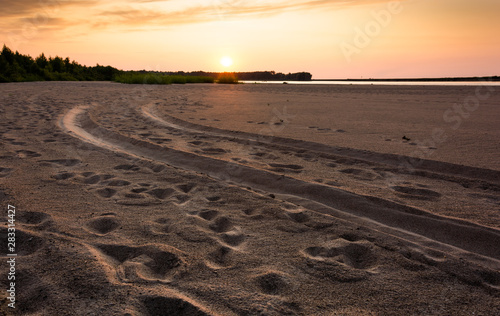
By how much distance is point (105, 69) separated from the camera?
145 feet

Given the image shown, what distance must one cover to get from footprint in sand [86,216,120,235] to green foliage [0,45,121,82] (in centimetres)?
3536

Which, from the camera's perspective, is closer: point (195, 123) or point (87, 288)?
point (87, 288)

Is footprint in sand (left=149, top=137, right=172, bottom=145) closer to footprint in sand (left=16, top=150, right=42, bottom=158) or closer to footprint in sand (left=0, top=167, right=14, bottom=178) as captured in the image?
footprint in sand (left=16, top=150, right=42, bottom=158)

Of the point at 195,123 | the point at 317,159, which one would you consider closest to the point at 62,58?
the point at 195,123

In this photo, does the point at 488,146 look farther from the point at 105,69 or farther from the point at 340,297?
the point at 105,69

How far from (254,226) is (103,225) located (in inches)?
46.5

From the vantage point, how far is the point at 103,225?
253 centimetres

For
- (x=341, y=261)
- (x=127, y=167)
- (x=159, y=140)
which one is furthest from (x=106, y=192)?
(x=159, y=140)

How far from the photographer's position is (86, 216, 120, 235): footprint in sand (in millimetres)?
2439

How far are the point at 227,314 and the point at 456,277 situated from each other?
1390mm

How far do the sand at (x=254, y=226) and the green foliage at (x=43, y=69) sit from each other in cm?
3422

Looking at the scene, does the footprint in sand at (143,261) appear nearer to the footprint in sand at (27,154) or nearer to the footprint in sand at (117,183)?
the footprint in sand at (117,183)
